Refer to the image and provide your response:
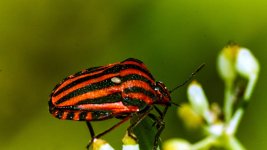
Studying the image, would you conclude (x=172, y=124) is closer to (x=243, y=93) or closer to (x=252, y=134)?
(x=252, y=134)

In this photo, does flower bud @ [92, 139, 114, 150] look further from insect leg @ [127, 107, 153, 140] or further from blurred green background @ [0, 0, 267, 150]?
blurred green background @ [0, 0, 267, 150]

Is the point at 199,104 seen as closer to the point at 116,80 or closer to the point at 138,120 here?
the point at 138,120

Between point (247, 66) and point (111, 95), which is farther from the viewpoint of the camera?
point (111, 95)

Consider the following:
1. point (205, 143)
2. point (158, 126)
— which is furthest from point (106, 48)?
point (205, 143)

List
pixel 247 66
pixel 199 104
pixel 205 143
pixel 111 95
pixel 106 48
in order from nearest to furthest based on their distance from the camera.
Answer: pixel 205 143 → pixel 199 104 → pixel 247 66 → pixel 111 95 → pixel 106 48

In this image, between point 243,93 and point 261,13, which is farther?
point 261,13

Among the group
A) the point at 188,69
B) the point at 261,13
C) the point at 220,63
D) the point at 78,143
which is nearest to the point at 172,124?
the point at 188,69

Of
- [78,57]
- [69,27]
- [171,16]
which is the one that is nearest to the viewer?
[171,16]
